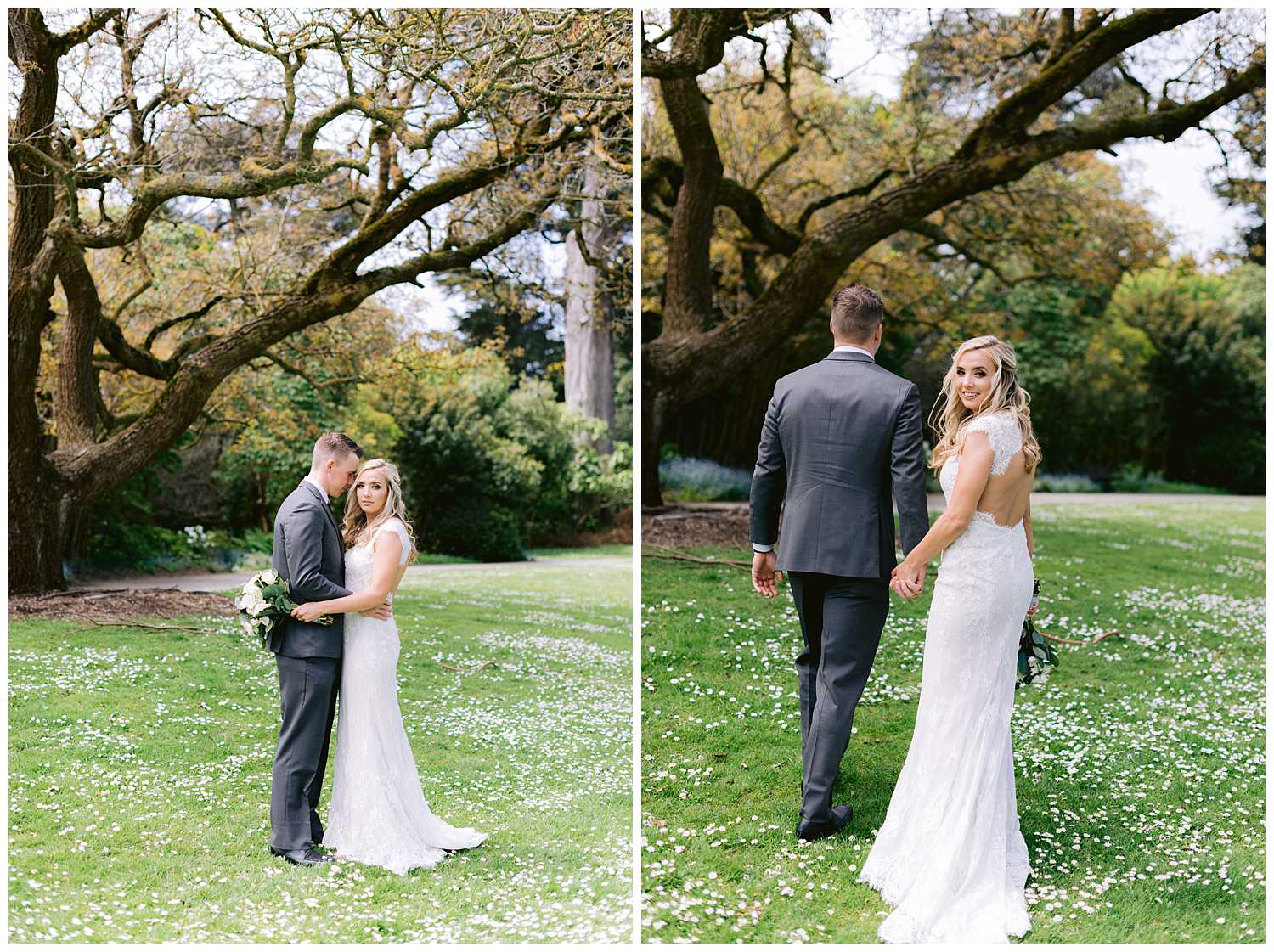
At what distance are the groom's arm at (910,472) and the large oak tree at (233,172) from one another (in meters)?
2.79

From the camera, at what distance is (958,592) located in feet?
10.8

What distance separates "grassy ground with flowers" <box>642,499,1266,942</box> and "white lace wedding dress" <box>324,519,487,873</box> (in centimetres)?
95

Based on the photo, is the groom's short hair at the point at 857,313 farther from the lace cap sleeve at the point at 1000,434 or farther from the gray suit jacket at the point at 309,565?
the gray suit jacket at the point at 309,565

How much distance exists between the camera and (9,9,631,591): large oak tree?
5441 mm

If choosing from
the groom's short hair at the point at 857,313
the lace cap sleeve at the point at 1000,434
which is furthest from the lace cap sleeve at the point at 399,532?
the lace cap sleeve at the point at 1000,434

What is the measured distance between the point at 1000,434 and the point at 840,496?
562 millimetres

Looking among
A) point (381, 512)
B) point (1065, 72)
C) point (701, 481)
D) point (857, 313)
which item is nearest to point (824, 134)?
point (1065, 72)

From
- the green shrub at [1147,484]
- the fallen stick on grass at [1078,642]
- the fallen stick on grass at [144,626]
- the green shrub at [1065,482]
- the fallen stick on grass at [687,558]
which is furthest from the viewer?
the green shrub at [1147,484]

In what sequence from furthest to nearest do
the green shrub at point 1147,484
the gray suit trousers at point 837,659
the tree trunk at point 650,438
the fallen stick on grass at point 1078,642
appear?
1. the green shrub at point 1147,484
2. the tree trunk at point 650,438
3. the fallen stick on grass at point 1078,642
4. the gray suit trousers at point 837,659

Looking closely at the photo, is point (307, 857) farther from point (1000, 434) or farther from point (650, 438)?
point (650, 438)

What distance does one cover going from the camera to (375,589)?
3.72m

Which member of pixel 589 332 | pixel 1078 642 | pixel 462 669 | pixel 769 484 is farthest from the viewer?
pixel 589 332

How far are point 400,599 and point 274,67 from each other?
347 centimetres

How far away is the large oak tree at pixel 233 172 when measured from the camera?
17.9 feet
